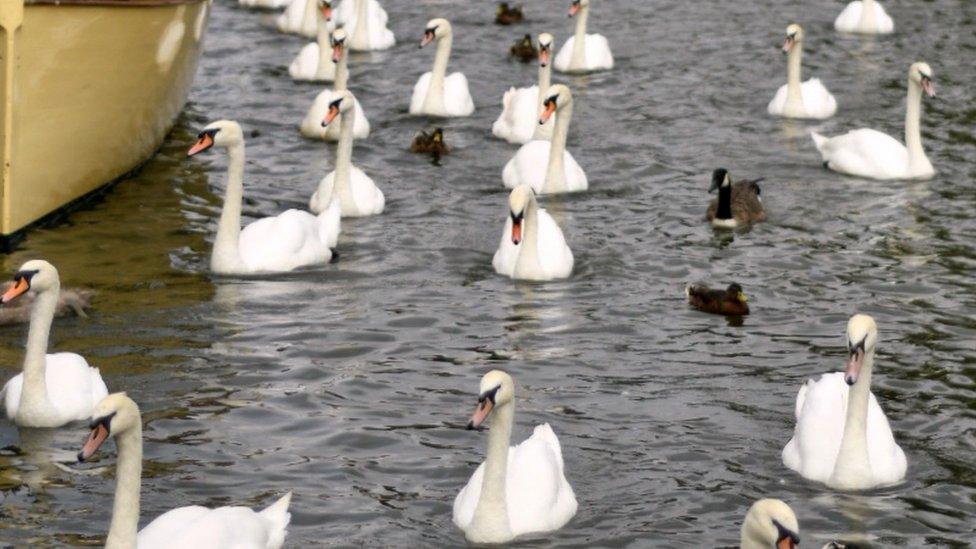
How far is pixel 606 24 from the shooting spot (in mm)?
25812

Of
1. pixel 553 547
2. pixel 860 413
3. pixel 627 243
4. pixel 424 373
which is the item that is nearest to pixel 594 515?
pixel 553 547

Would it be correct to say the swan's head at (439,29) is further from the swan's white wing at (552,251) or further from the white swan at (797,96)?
the swan's white wing at (552,251)

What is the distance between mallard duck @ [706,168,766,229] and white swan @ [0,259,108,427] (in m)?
6.32

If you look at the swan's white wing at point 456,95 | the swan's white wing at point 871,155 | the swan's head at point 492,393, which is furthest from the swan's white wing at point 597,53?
the swan's head at point 492,393

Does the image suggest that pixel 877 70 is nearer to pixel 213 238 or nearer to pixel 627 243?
pixel 627 243

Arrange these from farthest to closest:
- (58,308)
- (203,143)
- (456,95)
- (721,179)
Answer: (456,95) < (721,179) < (203,143) < (58,308)

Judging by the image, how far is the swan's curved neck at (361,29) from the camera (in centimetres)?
2384

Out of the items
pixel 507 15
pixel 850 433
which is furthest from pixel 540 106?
pixel 850 433

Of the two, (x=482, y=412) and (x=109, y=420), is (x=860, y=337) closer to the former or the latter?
(x=482, y=412)

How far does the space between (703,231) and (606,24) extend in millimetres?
9846

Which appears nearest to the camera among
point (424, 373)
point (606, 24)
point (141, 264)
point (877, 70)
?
point (424, 373)

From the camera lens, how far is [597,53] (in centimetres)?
2288

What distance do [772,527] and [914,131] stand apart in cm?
1054

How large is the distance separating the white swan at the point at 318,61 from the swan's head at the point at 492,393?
12884 millimetres
